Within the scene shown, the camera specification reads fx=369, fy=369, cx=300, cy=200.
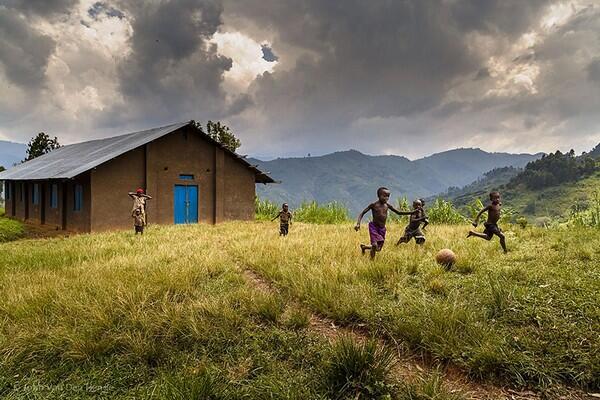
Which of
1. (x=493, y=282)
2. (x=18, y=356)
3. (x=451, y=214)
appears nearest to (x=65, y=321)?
(x=18, y=356)

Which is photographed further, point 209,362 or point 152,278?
point 152,278

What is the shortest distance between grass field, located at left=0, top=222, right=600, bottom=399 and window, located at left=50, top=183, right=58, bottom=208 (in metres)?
15.9

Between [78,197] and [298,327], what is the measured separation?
17551 millimetres

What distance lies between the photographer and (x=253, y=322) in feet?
14.5

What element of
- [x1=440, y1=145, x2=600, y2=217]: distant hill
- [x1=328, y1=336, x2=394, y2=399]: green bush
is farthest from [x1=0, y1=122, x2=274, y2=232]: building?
[x1=440, y1=145, x2=600, y2=217]: distant hill

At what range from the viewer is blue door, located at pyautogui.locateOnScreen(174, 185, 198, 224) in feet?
63.6

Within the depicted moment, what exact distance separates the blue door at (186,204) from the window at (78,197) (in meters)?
4.35

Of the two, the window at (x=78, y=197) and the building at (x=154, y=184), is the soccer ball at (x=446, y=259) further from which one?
the window at (x=78, y=197)

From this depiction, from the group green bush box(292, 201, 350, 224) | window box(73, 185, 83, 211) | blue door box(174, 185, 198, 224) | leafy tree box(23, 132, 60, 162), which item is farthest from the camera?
leafy tree box(23, 132, 60, 162)

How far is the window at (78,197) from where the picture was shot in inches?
699

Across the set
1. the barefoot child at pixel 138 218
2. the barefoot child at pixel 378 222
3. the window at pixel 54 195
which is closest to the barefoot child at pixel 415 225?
the barefoot child at pixel 378 222

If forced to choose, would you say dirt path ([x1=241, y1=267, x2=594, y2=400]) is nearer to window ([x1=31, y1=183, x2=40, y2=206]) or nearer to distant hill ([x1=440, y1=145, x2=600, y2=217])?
window ([x1=31, y1=183, x2=40, y2=206])

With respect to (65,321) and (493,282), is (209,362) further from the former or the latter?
(493,282)

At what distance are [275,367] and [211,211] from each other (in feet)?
58.8
